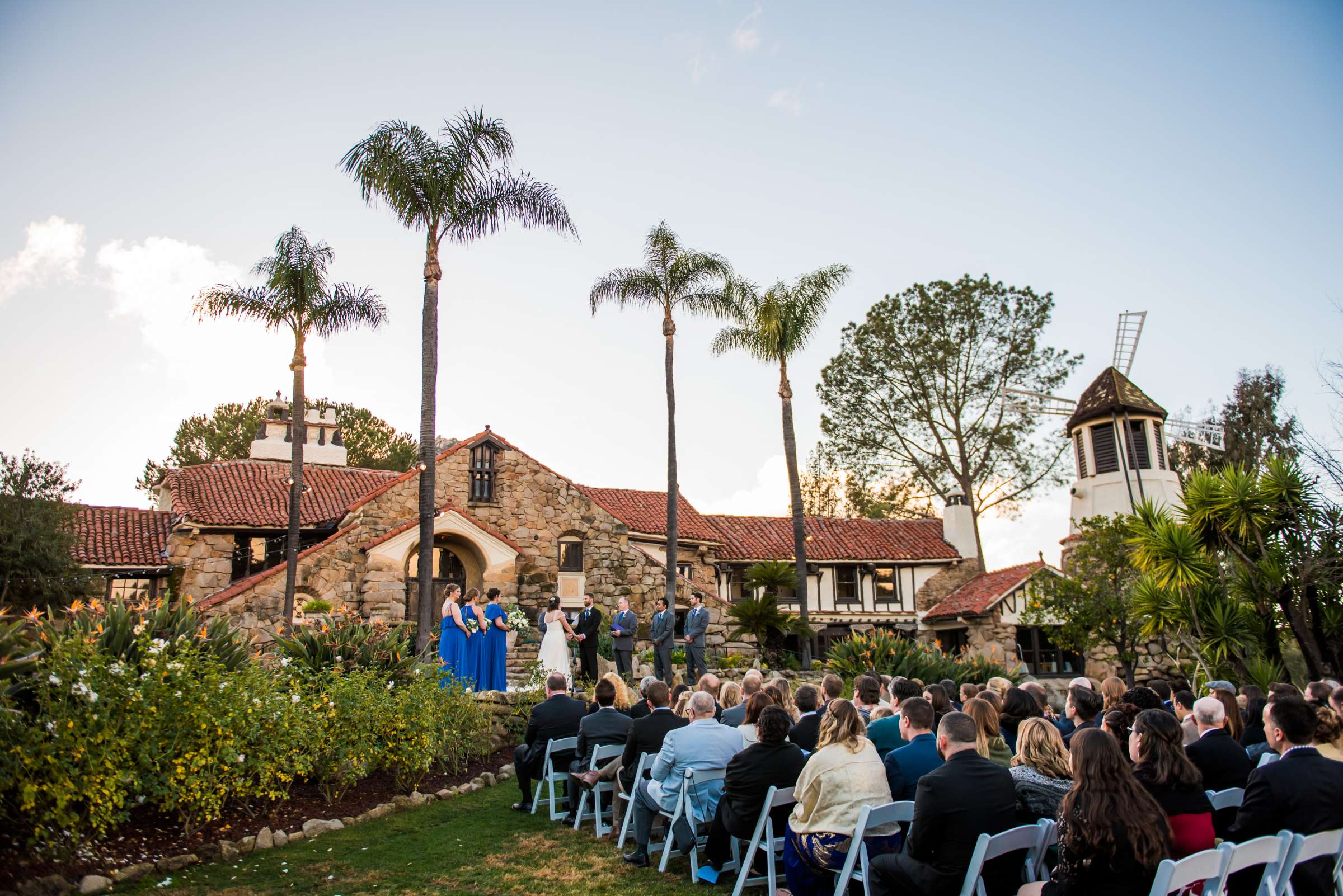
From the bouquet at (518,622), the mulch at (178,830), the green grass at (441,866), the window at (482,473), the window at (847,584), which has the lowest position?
the green grass at (441,866)

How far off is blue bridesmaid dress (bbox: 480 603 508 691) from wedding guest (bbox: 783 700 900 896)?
8857mm

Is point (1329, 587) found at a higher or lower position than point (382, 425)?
lower

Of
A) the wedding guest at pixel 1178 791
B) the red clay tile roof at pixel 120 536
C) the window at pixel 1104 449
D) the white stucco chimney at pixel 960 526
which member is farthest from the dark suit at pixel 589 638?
the white stucco chimney at pixel 960 526

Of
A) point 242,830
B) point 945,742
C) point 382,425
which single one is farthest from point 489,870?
point 382,425

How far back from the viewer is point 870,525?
3312cm

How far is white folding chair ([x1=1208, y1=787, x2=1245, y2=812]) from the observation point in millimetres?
5676

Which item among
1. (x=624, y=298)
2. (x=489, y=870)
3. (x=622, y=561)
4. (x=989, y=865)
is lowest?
(x=489, y=870)

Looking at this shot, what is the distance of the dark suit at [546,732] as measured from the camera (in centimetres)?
895

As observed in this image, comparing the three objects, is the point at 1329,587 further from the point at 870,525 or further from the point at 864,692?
the point at 870,525

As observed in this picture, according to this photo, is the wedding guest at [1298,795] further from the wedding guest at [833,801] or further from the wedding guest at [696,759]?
the wedding guest at [696,759]

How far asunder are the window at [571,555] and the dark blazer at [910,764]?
1951cm

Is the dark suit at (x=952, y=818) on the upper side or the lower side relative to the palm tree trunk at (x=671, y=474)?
lower

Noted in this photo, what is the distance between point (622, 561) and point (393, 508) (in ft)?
21.1

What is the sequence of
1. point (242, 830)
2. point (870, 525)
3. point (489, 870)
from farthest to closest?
point (870, 525) → point (242, 830) → point (489, 870)
